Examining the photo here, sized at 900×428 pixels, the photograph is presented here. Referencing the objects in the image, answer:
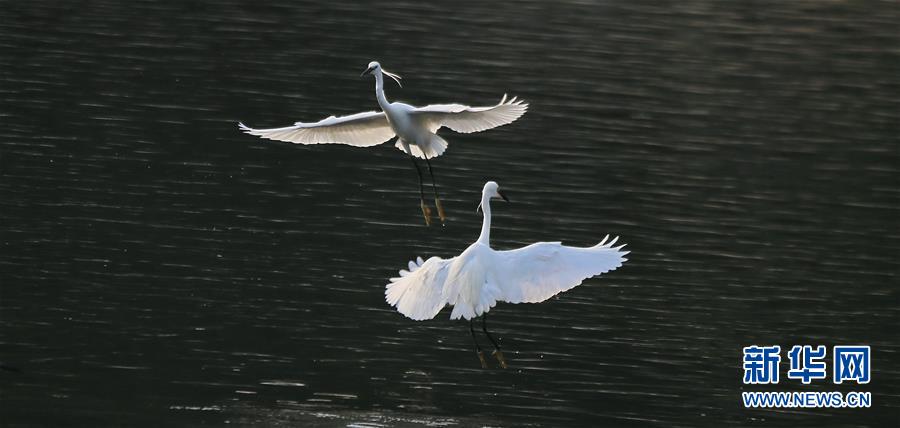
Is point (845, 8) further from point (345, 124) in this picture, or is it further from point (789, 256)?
point (345, 124)

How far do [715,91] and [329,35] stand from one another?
24.3ft

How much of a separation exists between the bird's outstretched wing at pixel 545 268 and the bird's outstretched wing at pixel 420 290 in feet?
1.60

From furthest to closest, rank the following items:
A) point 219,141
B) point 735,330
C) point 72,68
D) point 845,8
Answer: point 845,8 → point 72,68 → point 219,141 → point 735,330

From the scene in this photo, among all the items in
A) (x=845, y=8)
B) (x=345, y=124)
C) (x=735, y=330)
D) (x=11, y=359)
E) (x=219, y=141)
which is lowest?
(x=11, y=359)

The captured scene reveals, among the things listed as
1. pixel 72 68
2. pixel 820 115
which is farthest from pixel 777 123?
pixel 72 68

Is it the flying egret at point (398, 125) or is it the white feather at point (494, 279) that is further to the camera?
the flying egret at point (398, 125)

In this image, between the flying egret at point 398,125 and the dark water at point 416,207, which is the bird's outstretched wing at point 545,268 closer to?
the dark water at point 416,207

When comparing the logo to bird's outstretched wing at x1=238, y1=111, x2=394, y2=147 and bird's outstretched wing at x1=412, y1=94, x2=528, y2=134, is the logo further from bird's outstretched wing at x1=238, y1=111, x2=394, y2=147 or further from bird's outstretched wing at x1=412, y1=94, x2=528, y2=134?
bird's outstretched wing at x1=238, y1=111, x2=394, y2=147

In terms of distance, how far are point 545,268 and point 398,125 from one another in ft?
8.69

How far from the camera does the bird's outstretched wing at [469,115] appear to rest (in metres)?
13.6

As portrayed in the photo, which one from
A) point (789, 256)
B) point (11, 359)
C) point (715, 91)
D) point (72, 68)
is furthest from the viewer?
point (715, 91)

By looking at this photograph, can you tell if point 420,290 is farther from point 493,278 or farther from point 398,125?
point 398,125

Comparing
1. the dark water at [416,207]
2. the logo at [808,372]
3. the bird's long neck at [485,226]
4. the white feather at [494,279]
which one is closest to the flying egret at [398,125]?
the bird's long neck at [485,226]

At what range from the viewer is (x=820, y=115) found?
26.1m
